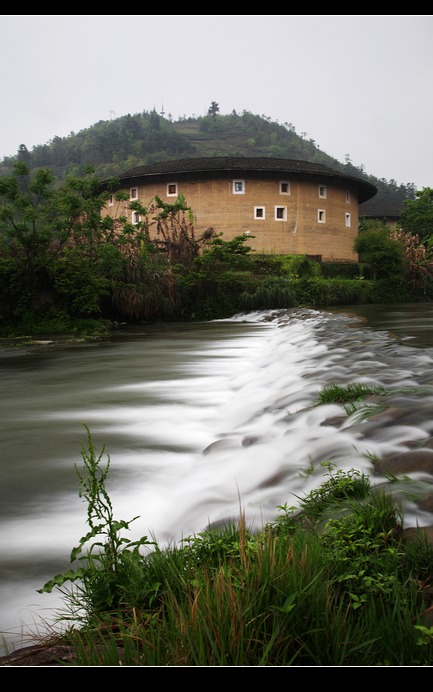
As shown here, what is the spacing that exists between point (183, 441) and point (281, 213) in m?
39.0

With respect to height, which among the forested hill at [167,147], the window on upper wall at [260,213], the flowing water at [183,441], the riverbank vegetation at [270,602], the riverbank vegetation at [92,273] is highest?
the forested hill at [167,147]

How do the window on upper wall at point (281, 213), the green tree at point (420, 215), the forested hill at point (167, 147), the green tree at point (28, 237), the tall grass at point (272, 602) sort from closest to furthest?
the tall grass at point (272, 602) → the green tree at point (28, 237) → the window on upper wall at point (281, 213) → the green tree at point (420, 215) → the forested hill at point (167, 147)

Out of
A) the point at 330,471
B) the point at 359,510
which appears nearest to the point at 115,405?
the point at 330,471

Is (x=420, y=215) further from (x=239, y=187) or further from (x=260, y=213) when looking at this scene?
(x=239, y=187)

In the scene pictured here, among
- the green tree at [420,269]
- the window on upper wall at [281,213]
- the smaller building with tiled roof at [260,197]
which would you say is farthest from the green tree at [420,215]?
the window on upper wall at [281,213]

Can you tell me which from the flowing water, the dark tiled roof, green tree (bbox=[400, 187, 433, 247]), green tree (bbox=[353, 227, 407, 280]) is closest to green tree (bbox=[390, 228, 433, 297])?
green tree (bbox=[353, 227, 407, 280])

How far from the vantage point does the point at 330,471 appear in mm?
2986

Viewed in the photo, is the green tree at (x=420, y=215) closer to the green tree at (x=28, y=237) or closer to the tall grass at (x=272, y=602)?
the green tree at (x=28, y=237)

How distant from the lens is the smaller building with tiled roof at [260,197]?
41000mm

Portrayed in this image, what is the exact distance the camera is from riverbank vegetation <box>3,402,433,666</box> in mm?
1436

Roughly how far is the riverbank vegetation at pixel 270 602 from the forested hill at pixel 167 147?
91390 mm

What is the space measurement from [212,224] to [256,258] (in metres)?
6.88
